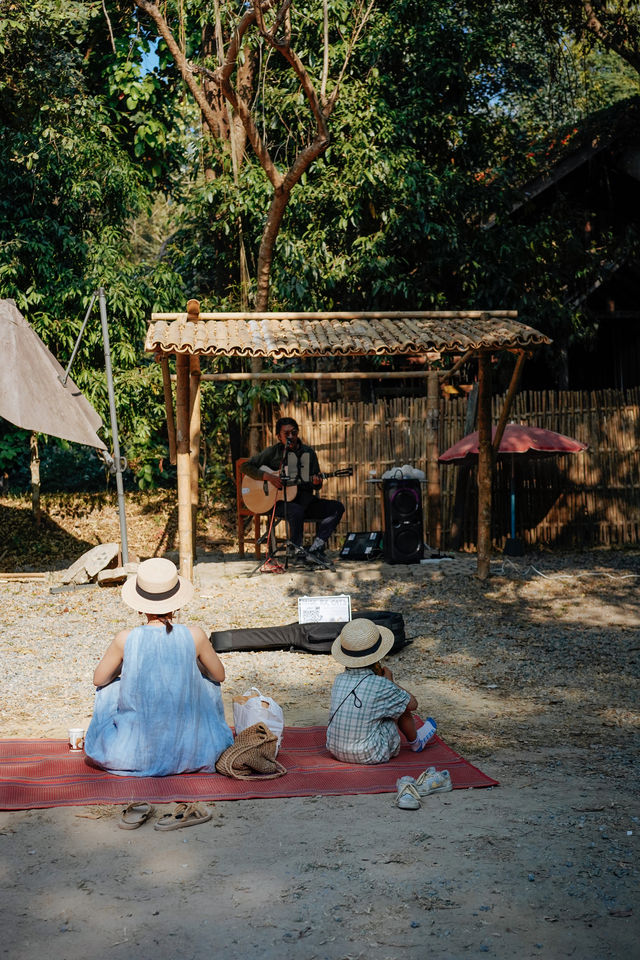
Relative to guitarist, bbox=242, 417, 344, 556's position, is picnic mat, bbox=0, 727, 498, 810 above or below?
below

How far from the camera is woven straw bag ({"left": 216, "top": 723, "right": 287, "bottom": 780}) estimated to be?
15.3 ft

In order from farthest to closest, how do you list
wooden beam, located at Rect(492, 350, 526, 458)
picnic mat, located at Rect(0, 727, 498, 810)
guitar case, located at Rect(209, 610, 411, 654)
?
wooden beam, located at Rect(492, 350, 526, 458) → guitar case, located at Rect(209, 610, 411, 654) → picnic mat, located at Rect(0, 727, 498, 810)

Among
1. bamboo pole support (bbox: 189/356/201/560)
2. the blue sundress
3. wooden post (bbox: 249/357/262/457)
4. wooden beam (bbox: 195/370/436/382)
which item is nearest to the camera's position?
the blue sundress

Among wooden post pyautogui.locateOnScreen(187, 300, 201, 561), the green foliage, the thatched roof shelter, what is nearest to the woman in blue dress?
the thatched roof shelter

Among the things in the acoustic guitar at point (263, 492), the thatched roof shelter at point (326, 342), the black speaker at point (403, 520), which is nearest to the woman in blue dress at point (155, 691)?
the thatched roof shelter at point (326, 342)

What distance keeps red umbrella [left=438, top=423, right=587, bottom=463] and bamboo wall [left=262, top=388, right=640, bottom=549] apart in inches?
43.1

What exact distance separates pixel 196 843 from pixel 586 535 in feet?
33.6

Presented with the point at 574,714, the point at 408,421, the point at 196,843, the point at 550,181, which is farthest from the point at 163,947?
the point at 550,181

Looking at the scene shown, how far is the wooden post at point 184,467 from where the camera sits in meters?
9.92

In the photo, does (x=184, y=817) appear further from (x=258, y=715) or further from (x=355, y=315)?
(x=355, y=315)

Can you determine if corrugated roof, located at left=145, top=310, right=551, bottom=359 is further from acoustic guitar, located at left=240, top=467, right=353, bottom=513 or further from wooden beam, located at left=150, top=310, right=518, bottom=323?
acoustic guitar, located at left=240, top=467, right=353, bottom=513

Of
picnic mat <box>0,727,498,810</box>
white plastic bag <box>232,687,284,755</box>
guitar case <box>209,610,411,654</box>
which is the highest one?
white plastic bag <box>232,687,284,755</box>

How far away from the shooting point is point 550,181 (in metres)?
14.8

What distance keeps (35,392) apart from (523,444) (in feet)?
18.3
